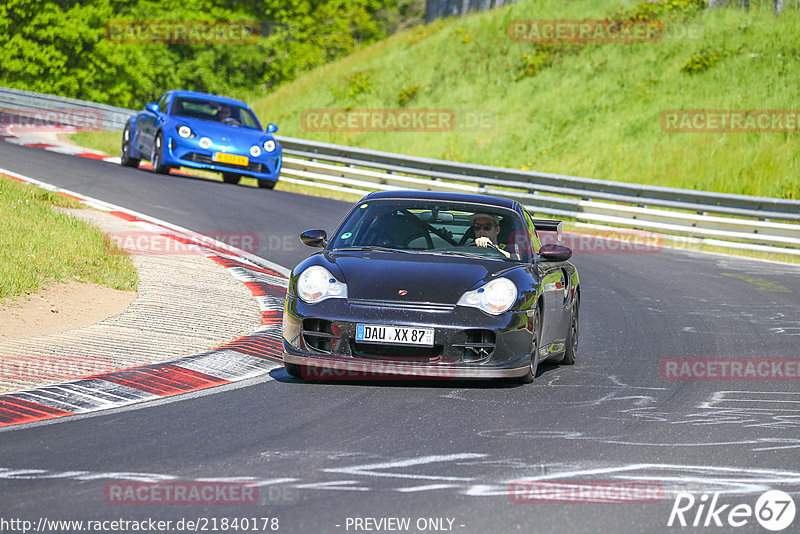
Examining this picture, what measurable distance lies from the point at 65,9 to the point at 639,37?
32.5 m

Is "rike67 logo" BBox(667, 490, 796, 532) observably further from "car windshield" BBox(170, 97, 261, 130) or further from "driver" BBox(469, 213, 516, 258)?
"car windshield" BBox(170, 97, 261, 130)

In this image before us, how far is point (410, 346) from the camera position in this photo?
7.36 metres

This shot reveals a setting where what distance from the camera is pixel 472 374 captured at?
7434 mm

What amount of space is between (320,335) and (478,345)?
3.33 feet

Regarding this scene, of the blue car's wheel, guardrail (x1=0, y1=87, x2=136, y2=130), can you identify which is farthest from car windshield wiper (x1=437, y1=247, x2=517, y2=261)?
guardrail (x1=0, y1=87, x2=136, y2=130)

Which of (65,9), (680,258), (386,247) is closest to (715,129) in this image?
(680,258)

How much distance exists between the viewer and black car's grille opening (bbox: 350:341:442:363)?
738 cm

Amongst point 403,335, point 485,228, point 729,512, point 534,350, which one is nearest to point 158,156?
point 485,228

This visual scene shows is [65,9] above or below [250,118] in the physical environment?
above

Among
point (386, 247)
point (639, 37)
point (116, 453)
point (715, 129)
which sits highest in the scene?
point (639, 37)

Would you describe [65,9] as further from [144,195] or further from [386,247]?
[386,247]

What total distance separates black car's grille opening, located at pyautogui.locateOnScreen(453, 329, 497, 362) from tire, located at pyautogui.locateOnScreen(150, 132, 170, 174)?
14559 millimetres

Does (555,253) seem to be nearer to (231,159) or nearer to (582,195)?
(231,159)

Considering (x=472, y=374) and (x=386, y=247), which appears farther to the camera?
(x=386, y=247)
